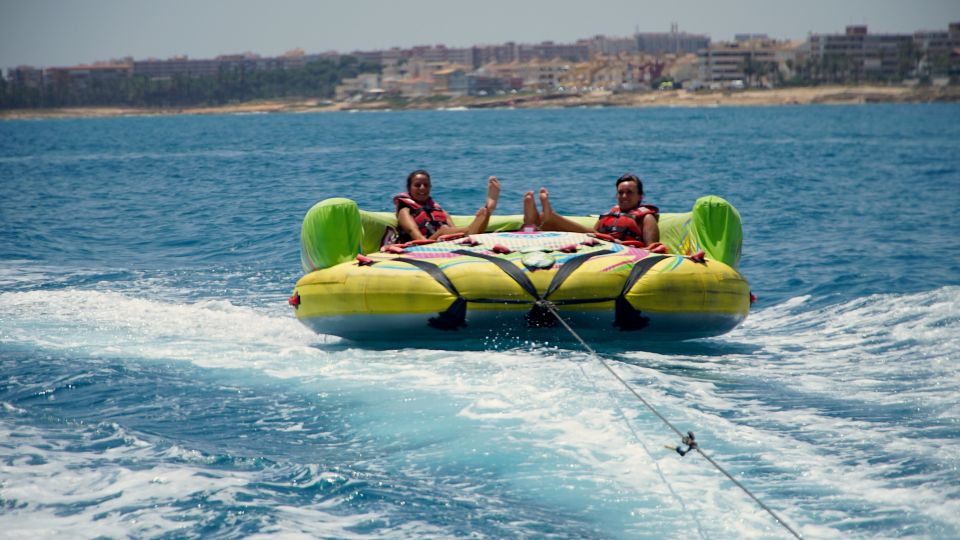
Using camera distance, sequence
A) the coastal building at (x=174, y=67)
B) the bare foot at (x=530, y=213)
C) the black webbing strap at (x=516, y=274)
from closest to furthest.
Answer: the black webbing strap at (x=516, y=274)
the bare foot at (x=530, y=213)
the coastal building at (x=174, y=67)

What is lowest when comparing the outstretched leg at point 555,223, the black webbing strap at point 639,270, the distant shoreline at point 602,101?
the distant shoreline at point 602,101

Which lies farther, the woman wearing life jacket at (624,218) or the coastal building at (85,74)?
the coastal building at (85,74)

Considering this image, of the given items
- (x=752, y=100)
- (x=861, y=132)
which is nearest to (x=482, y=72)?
(x=752, y=100)

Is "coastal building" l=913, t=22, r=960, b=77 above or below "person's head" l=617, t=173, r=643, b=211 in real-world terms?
above

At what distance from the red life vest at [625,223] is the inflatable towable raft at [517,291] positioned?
1.26 ft

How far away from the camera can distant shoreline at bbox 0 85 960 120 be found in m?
101

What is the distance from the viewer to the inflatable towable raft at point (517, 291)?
5867mm

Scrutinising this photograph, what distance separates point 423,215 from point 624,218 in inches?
50.3

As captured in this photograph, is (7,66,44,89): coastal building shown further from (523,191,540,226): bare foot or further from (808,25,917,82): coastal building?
(523,191,540,226): bare foot

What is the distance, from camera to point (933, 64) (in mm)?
117812

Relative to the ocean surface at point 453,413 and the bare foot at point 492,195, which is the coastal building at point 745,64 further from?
the bare foot at point 492,195

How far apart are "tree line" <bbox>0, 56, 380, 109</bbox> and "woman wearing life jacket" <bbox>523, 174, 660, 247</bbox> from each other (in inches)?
4709

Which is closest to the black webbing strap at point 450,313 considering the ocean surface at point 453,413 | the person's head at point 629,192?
the ocean surface at point 453,413

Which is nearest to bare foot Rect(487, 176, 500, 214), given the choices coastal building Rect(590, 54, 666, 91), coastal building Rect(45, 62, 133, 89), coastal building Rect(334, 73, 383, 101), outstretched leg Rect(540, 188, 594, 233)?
outstretched leg Rect(540, 188, 594, 233)
